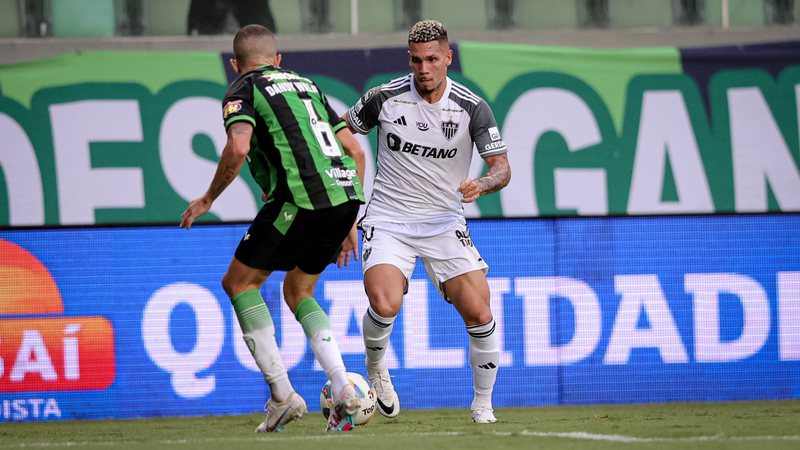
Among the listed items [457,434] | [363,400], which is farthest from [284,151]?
[457,434]

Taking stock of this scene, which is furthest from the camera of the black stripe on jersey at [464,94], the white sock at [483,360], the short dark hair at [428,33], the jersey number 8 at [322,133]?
the black stripe on jersey at [464,94]

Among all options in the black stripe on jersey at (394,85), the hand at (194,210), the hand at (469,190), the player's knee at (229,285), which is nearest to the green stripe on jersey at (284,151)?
the hand at (194,210)

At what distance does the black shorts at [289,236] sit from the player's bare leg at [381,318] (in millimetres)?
876

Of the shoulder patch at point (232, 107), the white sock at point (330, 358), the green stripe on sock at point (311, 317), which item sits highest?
the shoulder patch at point (232, 107)

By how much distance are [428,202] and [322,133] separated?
3.99ft

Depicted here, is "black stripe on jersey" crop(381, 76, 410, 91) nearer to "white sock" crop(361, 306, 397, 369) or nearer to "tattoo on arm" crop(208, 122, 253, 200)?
"white sock" crop(361, 306, 397, 369)

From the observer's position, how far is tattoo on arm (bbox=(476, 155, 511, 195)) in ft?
21.9

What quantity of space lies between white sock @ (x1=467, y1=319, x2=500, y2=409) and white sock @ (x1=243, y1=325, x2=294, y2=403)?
140 cm

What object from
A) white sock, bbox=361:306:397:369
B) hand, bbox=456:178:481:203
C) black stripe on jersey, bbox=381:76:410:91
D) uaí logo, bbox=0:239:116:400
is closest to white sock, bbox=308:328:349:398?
white sock, bbox=361:306:397:369

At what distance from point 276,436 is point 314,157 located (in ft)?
4.49

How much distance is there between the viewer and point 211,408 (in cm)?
955

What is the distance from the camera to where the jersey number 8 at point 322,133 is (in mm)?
6004

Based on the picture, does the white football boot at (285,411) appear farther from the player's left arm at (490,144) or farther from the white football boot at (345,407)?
the player's left arm at (490,144)

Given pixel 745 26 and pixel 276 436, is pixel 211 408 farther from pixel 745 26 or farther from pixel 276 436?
pixel 745 26
